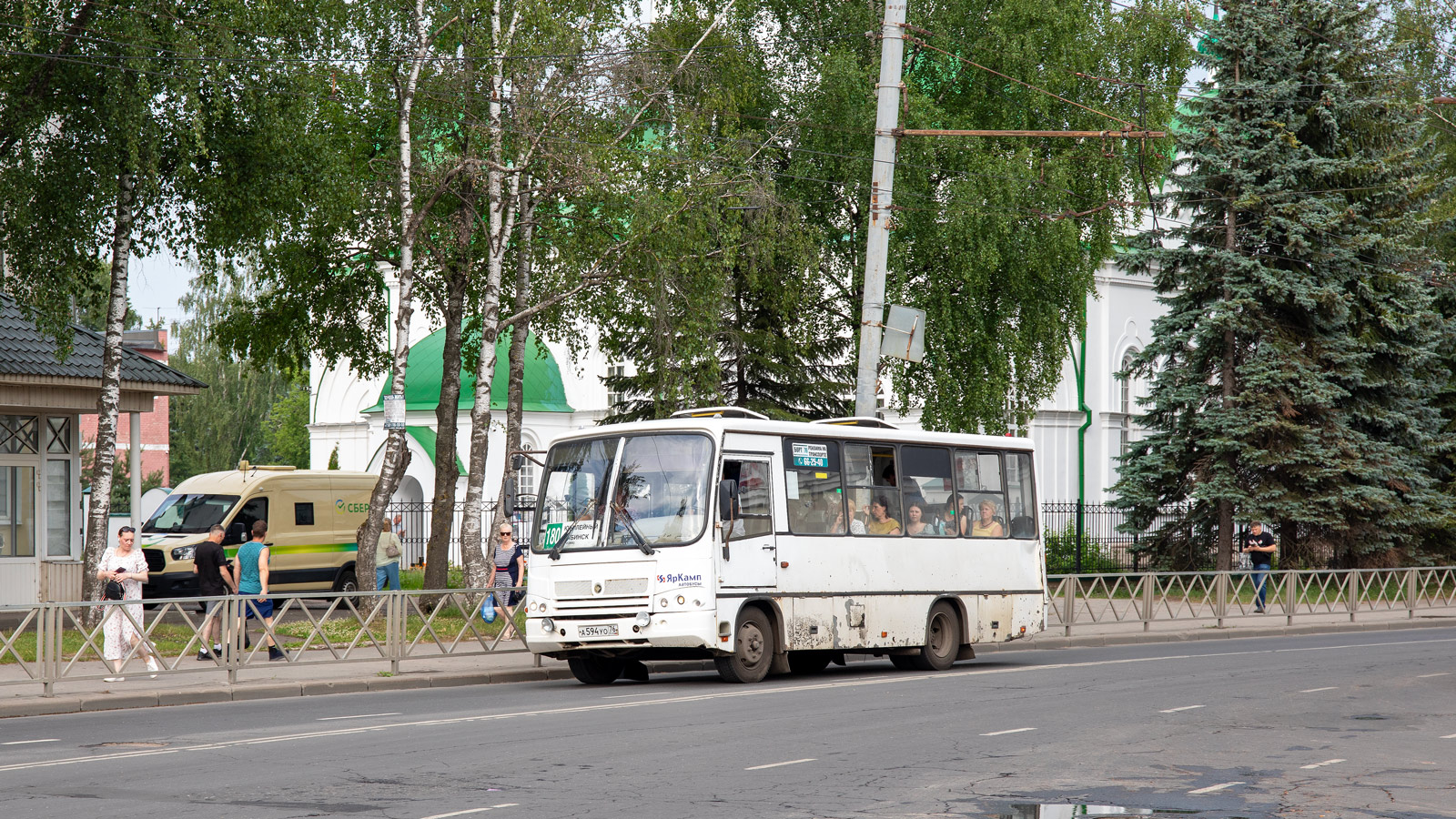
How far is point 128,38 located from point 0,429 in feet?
28.8

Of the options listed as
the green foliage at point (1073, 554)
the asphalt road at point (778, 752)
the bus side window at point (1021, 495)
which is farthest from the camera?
the green foliage at point (1073, 554)

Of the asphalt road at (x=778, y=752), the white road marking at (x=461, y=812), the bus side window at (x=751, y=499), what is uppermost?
the bus side window at (x=751, y=499)

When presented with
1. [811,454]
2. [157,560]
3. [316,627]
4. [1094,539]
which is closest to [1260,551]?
[1094,539]

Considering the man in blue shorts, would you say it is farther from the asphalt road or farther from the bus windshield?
the bus windshield

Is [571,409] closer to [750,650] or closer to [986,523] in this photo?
[986,523]

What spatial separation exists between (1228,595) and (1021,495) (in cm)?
966

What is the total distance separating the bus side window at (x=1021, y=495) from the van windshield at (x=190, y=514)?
15.3 metres

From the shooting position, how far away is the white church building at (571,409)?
47750 millimetres

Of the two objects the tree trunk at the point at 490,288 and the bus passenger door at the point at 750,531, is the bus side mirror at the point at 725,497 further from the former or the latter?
the tree trunk at the point at 490,288

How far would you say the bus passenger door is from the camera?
53.5 ft

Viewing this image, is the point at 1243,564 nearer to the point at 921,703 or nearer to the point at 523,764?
the point at 921,703

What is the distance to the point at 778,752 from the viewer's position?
10883 mm

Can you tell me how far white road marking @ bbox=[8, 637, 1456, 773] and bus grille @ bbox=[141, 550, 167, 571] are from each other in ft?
49.1

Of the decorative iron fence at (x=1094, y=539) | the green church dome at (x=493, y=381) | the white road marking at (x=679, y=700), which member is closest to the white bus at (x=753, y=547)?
the white road marking at (x=679, y=700)
